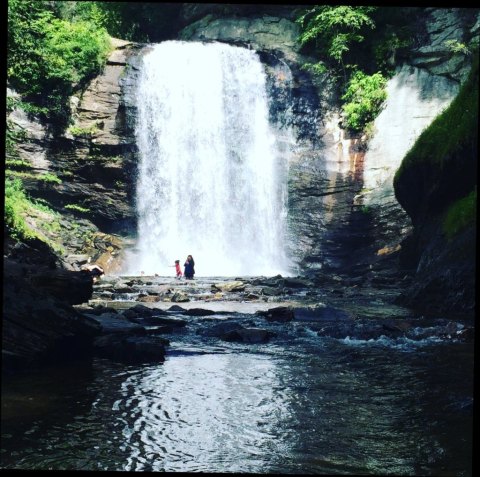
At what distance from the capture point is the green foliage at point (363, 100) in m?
30.1

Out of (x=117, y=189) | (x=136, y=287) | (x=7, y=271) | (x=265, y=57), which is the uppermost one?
(x=265, y=57)

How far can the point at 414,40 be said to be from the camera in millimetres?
30250

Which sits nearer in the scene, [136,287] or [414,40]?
[136,287]

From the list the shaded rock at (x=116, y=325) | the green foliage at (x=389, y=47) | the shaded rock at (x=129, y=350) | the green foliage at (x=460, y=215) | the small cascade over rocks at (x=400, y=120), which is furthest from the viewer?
the green foliage at (x=389, y=47)

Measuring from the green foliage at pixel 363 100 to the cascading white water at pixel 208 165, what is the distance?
181 inches

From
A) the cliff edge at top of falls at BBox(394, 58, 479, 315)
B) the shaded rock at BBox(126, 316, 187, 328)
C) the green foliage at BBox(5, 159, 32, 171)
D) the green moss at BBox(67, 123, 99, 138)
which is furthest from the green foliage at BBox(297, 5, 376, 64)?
the shaded rock at BBox(126, 316, 187, 328)

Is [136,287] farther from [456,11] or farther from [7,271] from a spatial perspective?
[456,11]

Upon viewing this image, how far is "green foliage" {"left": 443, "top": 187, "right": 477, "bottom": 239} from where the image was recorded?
580 inches

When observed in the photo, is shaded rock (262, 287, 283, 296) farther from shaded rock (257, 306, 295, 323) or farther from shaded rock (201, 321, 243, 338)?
shaded rock (201, 321, 243, 338)

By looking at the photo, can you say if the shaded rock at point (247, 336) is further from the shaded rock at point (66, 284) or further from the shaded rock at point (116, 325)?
the shaded rock at point (66, 284)

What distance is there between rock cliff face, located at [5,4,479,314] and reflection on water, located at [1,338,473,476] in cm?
1914

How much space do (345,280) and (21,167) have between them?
17.6m

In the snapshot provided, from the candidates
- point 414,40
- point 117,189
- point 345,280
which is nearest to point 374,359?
point 345,280

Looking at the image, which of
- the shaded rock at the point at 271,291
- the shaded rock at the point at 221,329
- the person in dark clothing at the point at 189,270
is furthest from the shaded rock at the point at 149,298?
the person in dark clothing at the point at 189,270
